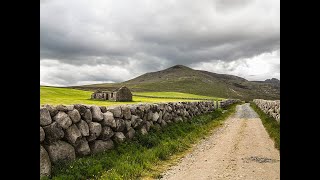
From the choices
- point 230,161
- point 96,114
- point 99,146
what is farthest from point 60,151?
point 230,161

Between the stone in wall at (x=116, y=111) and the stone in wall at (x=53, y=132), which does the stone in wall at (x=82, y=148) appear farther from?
the stone in wall at (x=116, y=111)

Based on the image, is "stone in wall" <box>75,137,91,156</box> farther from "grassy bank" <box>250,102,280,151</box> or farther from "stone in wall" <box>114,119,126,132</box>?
"grassy bank" <box>250,102,280,151</box>

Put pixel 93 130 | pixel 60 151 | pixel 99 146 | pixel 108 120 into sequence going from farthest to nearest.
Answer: pixel 108 120 → pixel 99 146 → pixel 93 130 → pixel 60 151

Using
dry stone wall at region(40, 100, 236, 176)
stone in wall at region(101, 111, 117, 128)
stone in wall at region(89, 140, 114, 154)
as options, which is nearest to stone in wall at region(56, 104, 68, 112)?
dry stone wall at region(40, 100, 236, 176)

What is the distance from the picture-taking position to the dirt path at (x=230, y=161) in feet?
30.9

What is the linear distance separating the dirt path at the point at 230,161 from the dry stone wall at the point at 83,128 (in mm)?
2419

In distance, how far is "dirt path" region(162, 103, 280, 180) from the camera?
942 centimetres

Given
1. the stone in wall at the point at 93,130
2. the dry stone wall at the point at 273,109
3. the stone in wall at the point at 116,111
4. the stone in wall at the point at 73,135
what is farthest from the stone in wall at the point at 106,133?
the dry stone wall at the point at 273,109

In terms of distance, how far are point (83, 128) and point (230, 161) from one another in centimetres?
512

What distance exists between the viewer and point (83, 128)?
9773 millimetres

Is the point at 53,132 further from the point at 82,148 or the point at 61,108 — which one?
the point at 82,148
